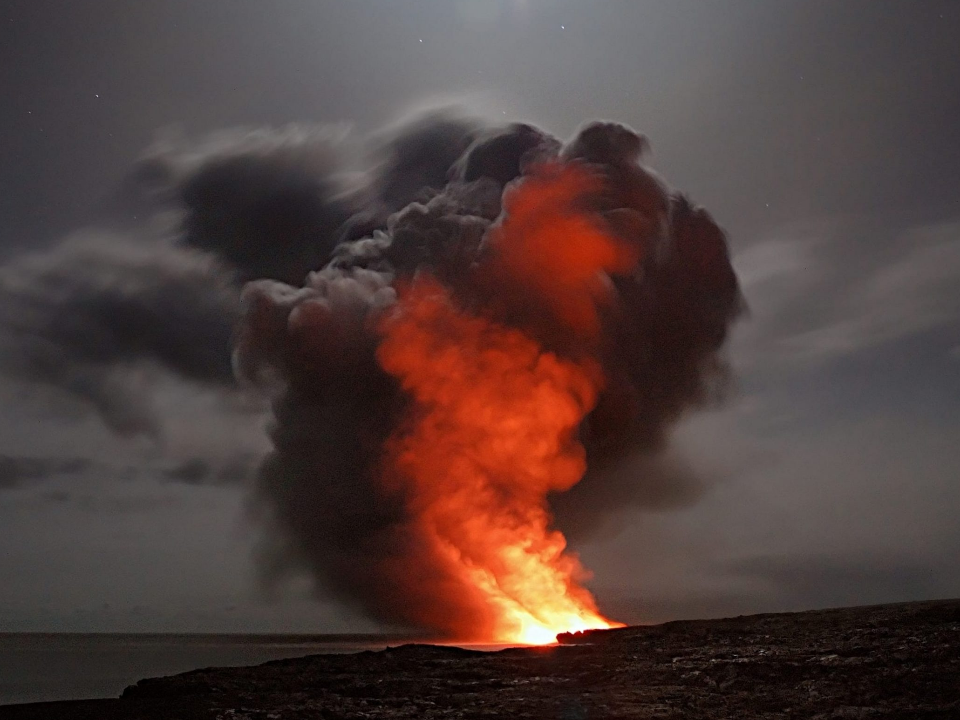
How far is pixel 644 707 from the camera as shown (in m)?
28.2

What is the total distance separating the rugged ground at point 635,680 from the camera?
28031 mm

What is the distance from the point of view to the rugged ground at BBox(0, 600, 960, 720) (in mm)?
28031

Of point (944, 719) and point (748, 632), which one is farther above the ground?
point (748, 632)

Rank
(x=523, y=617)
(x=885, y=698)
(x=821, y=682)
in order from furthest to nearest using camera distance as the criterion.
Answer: (x=523, y=617), (x=821, y=682), (x=885, y=698)

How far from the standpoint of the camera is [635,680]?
32.5 metres

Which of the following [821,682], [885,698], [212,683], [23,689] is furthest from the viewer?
[23,689]

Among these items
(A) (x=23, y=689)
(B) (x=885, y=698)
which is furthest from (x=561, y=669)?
(A) (x=23, y=689)

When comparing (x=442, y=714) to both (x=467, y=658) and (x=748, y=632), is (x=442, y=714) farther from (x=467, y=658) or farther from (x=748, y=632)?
(x=748, y=632)

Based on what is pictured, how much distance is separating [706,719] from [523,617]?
26.9 m

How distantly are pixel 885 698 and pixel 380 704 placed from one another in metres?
16.3

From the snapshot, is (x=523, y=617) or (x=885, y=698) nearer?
(x=885, y=698)

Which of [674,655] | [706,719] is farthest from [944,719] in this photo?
[674,655]

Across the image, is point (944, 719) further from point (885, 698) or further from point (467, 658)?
point (467, 658)

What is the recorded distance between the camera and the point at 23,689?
72.6 m
